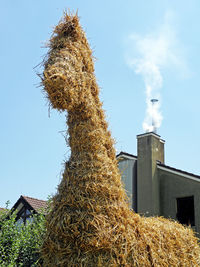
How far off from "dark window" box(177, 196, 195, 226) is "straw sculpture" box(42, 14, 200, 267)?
8.73 meters

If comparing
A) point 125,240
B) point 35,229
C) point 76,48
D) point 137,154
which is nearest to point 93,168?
point 125,240

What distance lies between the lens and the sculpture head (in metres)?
4.05

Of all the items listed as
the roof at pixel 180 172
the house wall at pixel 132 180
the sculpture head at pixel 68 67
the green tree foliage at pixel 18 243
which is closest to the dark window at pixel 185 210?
the roof at pixel 180 172

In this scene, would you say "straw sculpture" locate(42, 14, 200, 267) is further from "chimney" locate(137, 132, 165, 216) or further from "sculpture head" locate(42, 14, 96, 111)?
"chimney" locate(137, 132, 165, 216)

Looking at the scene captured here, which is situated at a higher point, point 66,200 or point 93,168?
point 93,168

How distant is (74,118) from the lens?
441 centimetres

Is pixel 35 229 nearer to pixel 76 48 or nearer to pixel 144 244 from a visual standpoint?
pixel 144 244

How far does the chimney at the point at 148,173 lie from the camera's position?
43.9ft

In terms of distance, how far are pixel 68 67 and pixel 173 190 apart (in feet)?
33.2

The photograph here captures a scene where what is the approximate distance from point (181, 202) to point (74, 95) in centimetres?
1045

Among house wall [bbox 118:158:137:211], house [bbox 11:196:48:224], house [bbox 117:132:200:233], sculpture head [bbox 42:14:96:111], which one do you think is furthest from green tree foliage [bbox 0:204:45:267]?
house [bbox 11:196:48:224]

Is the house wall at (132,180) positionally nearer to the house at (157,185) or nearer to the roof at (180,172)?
the house at (157,185)

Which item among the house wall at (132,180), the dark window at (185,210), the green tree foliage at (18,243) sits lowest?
the green tree foliage at (18,243)

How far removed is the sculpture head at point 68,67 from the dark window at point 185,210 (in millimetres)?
9742
